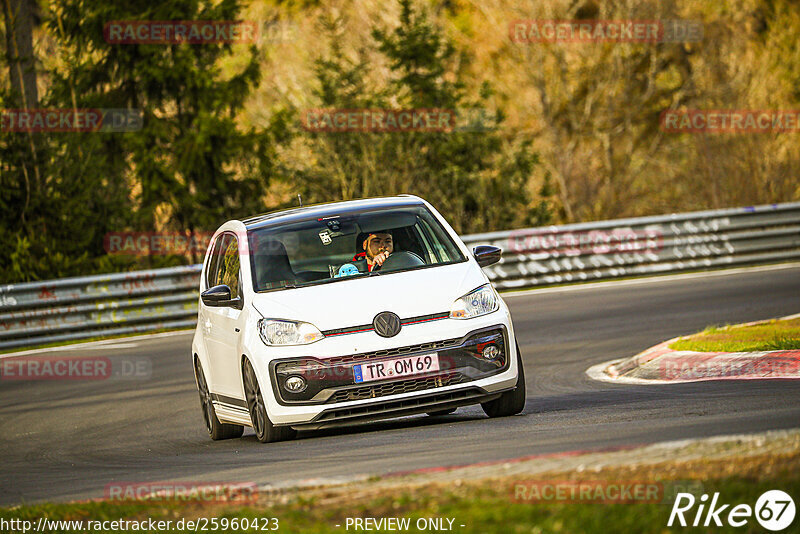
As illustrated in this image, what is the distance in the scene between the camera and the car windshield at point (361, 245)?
30.4 ft

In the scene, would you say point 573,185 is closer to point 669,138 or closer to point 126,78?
point 669,138

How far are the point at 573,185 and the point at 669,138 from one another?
16.0 ft

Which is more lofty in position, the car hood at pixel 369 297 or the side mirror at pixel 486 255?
the side mirror at pixel 486 255

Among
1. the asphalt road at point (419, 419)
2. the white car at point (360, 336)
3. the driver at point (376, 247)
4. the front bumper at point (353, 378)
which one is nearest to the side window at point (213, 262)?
the white car at point (360, 336)

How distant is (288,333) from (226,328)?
1.05 m

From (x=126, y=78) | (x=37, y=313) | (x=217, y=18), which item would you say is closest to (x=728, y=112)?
(x=217, y=18)

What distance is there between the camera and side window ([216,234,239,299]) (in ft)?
31.4

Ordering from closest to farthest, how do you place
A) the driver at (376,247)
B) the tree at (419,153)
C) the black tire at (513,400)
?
the black tire at (513,400)
the driver at (376,247)
the tree at (419,153)

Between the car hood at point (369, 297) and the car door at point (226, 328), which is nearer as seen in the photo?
the car hood at point (369, 297)

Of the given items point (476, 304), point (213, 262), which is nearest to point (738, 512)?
point (476, 304)

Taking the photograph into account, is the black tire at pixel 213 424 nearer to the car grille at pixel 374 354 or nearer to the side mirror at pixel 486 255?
the car grille at pixel 374 354

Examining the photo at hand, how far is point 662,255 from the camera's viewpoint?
70.5 ft

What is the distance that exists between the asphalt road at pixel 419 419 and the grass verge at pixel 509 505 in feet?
2.47

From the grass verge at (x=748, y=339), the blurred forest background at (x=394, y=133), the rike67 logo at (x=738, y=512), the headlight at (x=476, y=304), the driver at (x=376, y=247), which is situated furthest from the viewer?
the blurred forest background at (x=394, y=133)
